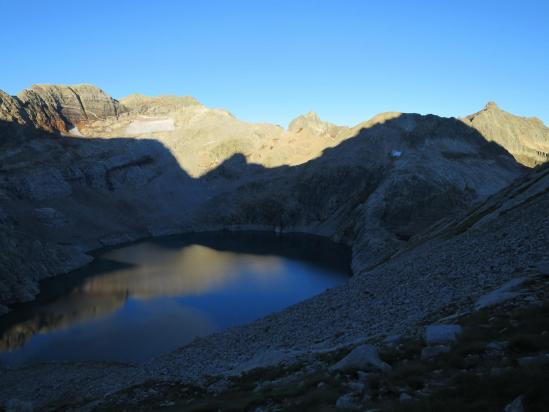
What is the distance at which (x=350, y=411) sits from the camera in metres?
13.0

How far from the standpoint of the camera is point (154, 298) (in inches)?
3127

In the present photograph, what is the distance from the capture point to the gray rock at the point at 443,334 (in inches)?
698

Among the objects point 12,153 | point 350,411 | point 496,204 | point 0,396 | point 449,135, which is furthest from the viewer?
point 449,135

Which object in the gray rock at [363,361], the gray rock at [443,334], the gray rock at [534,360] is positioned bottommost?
the gray rock at [363,361]

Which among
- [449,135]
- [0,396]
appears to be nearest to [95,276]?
[0,396]

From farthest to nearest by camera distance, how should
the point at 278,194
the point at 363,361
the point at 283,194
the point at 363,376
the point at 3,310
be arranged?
the point at 278,194 → the point at 283,194 → the point at 3,310 → the point at 363,361 → the point at 363,376

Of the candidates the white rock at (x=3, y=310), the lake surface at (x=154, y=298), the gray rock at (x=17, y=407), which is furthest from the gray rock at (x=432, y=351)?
the white rock at (x=3, y=310)

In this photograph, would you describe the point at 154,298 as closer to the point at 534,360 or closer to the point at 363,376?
the point at 363,376

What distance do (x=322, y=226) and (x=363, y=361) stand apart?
502 feet

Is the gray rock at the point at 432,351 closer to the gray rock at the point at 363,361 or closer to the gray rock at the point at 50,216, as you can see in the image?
the gray rock at the point at 363,361

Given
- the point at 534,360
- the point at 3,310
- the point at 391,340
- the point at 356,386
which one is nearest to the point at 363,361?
the point at 356,386

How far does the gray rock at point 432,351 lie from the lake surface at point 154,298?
42.1 meters

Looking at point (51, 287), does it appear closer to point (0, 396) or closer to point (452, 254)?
point (0, 396)

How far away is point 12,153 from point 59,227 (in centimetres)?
5105
